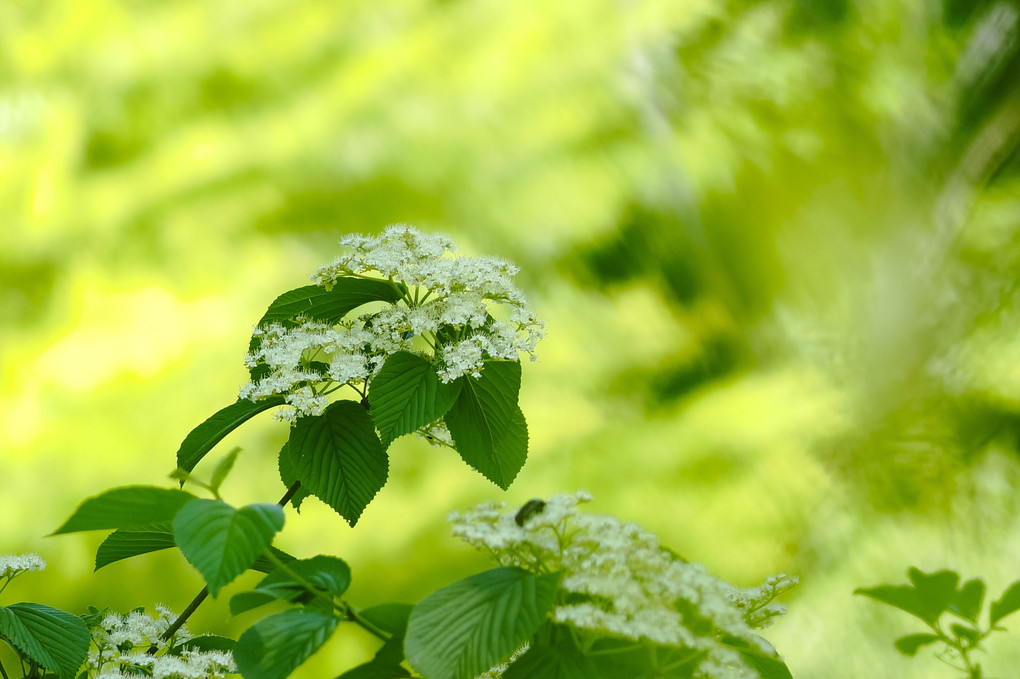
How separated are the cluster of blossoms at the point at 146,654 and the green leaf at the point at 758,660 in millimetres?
244

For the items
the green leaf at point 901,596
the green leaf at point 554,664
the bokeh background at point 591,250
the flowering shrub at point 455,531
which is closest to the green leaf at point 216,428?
the flowering shrub at point 455,531

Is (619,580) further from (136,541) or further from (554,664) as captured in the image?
(136,541)

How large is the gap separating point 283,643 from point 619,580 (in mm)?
138

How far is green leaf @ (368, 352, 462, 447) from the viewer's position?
1.53 ft

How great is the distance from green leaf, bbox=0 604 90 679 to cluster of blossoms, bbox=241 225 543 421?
0.55 ft

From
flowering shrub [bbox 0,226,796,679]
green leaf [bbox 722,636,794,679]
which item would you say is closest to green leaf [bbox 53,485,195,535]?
flowering shrub [bbox 0,226,796,679]

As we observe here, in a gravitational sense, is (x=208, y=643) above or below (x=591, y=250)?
below

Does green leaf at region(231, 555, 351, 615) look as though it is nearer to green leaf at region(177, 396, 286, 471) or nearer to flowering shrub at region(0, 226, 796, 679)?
flowering shrub at region(0, 226, 796, 679)

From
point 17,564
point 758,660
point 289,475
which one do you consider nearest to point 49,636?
point 17,564

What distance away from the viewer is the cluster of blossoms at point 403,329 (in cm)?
48

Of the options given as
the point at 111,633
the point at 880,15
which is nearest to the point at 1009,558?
the point at 880,15

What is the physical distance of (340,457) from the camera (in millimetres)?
501

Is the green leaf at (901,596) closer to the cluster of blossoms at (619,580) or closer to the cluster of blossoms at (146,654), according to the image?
the cluster of blossoms at (619,580)

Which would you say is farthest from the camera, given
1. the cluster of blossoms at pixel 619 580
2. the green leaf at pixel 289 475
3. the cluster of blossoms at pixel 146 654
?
the green leaf at pixel 289 475
